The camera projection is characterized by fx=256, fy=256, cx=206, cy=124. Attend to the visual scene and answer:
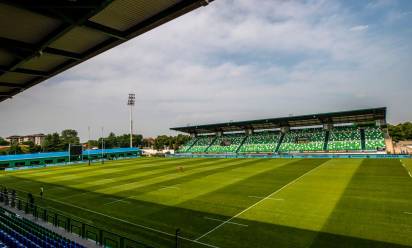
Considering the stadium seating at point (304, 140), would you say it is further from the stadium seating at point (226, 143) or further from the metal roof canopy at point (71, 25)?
the metal roof canopy at point (71, 25)

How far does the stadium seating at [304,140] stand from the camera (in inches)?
2721

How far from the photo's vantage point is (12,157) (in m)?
61.9

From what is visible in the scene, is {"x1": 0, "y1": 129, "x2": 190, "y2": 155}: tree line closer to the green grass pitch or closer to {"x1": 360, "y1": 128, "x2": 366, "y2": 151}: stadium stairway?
the green grass pitch

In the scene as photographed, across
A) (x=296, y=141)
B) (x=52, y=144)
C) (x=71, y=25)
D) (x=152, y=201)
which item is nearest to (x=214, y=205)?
(x=152, y=201)

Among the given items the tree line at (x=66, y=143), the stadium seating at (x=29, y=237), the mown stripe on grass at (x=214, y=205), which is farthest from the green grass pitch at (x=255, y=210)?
the tree line at (x=66, y=143)

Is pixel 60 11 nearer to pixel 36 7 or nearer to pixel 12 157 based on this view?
pixel 36 7

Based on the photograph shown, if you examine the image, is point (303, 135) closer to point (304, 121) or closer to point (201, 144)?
point (304, 121)

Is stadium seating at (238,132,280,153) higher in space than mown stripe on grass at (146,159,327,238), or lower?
higher

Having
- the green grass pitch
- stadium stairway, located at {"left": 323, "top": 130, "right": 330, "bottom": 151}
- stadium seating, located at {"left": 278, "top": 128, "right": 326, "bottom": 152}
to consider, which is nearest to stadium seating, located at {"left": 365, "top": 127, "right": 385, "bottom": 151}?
stadium stairway, located at {"left": 323, "top": 130, "right": 330, "bottom": 151}

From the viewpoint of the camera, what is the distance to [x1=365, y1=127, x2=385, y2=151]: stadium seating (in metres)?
59.9

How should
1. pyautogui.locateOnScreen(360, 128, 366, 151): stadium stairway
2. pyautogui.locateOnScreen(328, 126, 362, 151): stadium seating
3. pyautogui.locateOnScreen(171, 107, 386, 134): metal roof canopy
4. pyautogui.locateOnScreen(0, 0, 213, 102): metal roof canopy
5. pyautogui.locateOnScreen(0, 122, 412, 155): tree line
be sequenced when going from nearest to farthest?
pyautogui.locateOnScreen(0, 0, 213, 102): metal roof canopy < pyautogui.locateOnScreen(360, 128, 366, 151): stadium stairway < pyautogui.locateOnScreen(171, 107, 386, 134): metal roof canopy < pyautogui.locateOnScreen(328, 126, 362, 151): stadium seating < pyautogui.locateOnScreen(0, 122, 412, 155): tree line

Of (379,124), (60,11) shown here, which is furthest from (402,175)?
(379,124)

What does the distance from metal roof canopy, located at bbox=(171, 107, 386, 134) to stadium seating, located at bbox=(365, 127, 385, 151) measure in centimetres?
324

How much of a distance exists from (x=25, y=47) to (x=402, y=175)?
37.5 m
